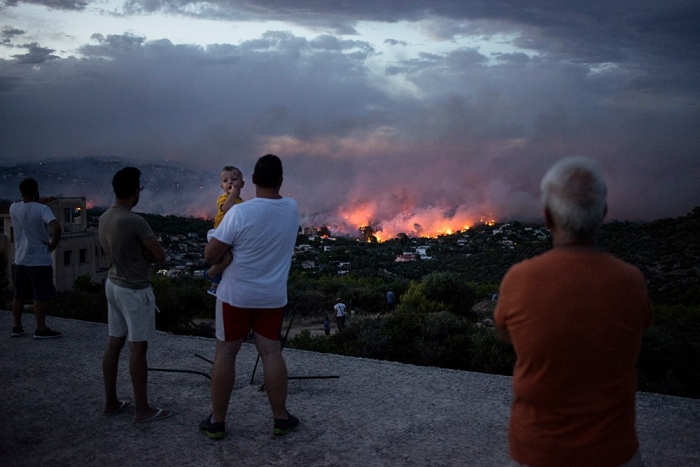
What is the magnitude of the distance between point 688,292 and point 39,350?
101ft

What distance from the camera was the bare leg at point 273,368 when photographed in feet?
14.0

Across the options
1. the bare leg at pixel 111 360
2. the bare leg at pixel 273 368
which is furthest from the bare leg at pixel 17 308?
the bare leg at pixel 273 368

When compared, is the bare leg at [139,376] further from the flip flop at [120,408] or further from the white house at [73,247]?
the white house at [73,247]

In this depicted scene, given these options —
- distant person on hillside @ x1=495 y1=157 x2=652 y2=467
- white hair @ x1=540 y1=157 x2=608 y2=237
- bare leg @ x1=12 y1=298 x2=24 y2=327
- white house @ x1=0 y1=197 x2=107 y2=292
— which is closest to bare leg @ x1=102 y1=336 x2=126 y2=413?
bare leg @ x1=12 y1=298 x2=24 y2=327

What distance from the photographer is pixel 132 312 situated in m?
4.64

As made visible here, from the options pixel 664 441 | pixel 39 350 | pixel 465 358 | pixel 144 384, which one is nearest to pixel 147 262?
pixel 144 384

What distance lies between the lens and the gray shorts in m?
4.63

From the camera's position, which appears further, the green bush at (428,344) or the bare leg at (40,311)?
the green bush at (428,344)

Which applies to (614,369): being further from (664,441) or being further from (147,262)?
(147,262)

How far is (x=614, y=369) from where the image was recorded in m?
2.23

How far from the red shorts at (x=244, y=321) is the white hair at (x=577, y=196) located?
7.78ft

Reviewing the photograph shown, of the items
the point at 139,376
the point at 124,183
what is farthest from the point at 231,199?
the point at 139,376

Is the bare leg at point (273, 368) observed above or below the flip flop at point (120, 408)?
above

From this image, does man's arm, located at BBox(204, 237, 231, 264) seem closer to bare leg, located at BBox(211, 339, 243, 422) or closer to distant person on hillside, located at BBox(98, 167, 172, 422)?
bare leg, located at BBox(211, 339, 243, 422)
